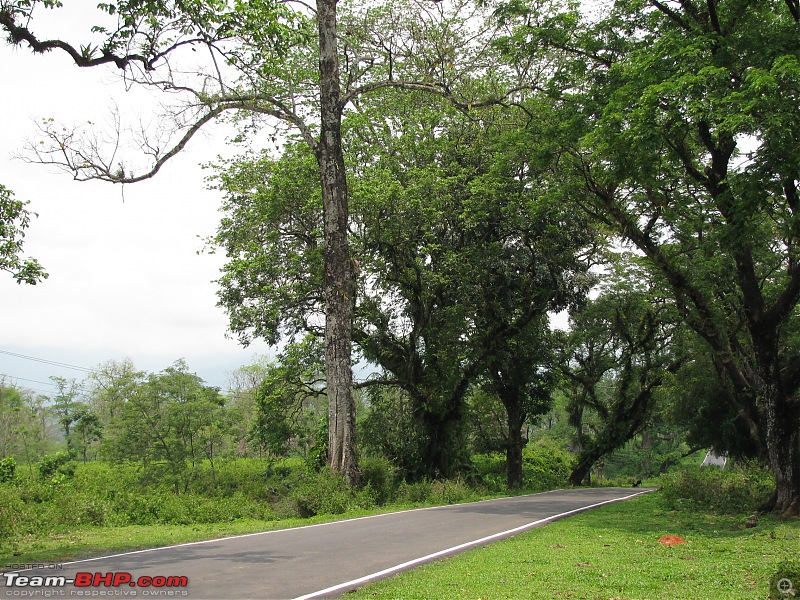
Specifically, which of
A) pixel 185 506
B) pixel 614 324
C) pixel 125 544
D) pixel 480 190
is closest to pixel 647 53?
pixel 480 190

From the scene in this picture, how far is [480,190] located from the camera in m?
23.3

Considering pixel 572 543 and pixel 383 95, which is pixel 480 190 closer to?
pixel 383 95

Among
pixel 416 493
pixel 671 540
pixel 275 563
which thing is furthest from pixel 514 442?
pixel 275 563

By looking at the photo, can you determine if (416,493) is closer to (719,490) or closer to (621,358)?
(719,490)

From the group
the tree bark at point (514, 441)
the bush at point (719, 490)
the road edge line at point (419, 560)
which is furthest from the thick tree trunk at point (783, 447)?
the tree bark at point (514, 441)

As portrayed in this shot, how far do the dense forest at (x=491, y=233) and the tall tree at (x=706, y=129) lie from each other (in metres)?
0.07

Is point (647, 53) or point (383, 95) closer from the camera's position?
point (647, 53)

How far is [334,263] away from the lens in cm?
1864

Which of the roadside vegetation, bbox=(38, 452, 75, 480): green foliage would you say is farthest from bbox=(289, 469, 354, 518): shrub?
bbox=(38, 452, 75, 480): green foliage

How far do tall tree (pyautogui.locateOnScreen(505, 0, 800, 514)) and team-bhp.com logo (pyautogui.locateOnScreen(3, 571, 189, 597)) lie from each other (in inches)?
440

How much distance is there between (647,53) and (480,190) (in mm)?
9728

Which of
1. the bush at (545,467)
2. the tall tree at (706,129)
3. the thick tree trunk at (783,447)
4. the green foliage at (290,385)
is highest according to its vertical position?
the tall tree at (706,129)

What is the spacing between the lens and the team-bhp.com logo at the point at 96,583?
6344 mm

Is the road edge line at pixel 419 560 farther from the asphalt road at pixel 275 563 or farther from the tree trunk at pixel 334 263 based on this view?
the tree trunk at pixel 334 263
